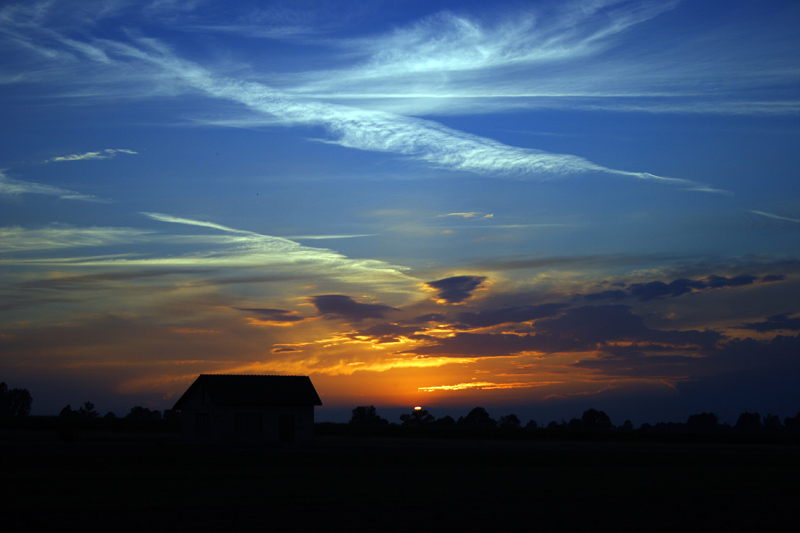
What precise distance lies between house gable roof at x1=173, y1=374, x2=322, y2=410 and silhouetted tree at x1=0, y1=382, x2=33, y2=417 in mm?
115405

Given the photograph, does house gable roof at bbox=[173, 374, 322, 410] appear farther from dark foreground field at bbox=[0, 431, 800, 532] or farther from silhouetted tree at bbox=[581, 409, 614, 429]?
silhouetted tree at bbox=[581, 409, 614, 429]

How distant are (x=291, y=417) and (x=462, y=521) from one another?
3457cm

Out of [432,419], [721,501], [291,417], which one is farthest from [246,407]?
[432,419]

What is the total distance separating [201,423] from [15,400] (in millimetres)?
120572

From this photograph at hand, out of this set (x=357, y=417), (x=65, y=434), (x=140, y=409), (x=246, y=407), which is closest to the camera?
(x=65, y=434)

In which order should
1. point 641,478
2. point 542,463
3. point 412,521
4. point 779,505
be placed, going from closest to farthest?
1. point 412,521
2. point 779,505
3. point 641,478
4. point 542,463

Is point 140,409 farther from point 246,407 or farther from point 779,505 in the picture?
point 779,505

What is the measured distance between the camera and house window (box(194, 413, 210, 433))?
4606 cm

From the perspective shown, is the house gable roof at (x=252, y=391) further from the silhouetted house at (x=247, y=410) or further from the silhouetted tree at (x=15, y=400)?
the silhouetted tree at (x=15, y=400)

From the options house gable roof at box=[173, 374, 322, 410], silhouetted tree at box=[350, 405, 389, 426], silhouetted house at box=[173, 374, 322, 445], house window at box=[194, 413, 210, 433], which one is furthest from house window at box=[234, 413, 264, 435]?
silhouetted tree at box=[350, 405, 389, 426]

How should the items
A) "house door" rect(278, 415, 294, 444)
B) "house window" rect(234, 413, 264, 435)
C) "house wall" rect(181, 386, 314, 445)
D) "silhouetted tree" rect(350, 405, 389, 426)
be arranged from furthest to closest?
"silhouetted tree" rect(350, 405, 389, 426), "house door" rect(278, 415, 294, 444), "house window" rect(234, 413, 264, 435), "house wall" rect(181, 386, 314, 445)

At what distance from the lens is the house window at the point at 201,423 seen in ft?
151

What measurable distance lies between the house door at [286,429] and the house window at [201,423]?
4.69 m

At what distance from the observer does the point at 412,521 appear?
46.0 ft
